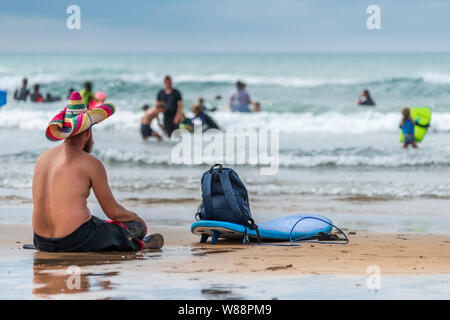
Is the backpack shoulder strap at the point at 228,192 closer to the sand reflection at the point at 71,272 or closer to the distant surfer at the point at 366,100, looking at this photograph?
the sand reflection at the point at 71,272

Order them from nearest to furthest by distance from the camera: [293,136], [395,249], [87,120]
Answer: [87,120] < [395,249] < [293,136]

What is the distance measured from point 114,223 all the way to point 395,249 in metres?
2.11

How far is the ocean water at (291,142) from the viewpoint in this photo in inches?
368

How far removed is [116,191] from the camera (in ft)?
31.2

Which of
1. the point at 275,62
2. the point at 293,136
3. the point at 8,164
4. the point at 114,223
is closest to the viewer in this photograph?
the point at 114,223

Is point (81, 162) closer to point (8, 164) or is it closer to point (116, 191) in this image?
point (116, 191)

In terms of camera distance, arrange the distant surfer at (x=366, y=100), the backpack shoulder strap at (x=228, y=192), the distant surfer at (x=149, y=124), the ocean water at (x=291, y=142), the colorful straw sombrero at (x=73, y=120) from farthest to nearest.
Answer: the distant surfer at (x=366, y=100), the distant surfer at (x=149, y=124), the ocean water at (x=291, y=142), the backpack shoulder strap at (x=228, y=192), the colorful straw sombrero at (x=73, y=120)

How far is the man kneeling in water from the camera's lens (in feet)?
16.1

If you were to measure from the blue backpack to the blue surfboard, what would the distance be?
2.3 inches

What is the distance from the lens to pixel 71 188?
4.90 m

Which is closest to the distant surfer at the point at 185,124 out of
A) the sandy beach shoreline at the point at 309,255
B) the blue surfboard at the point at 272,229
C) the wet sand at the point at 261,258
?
the sandy beach shoreline at the point at 309,255
